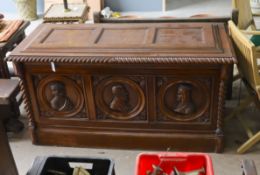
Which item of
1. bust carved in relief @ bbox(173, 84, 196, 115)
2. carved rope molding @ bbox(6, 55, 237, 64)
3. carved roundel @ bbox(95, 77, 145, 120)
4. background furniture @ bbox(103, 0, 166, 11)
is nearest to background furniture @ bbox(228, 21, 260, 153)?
carved rope molding @ bbox(6, 55, 237, 64)

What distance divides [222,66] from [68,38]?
0.91 metres

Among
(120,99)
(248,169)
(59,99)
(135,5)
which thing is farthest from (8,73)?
(135,5)

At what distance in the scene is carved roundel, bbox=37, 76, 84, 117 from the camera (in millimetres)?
2211

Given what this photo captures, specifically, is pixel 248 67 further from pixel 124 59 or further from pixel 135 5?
pixel 135 5

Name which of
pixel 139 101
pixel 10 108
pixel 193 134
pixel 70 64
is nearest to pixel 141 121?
pixel 139 101

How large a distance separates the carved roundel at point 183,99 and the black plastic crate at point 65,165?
0.72 m

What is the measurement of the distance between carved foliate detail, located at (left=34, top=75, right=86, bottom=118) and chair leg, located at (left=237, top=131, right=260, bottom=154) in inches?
37.9

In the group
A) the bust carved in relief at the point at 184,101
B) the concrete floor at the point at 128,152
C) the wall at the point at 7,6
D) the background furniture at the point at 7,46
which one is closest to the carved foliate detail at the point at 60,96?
the concrete floor at the point at 128,152

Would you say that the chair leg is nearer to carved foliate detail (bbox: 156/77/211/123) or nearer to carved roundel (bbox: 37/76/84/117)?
carved foliate detail (bbox: 156/77/211/123)

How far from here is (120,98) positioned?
7.18ft

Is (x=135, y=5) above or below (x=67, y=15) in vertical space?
below

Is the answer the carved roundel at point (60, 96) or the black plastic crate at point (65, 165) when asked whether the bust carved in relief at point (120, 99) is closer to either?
the carved roundel at point (60, 96)

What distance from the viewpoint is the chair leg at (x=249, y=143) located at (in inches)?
88.1

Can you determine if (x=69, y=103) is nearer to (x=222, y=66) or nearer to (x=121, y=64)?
(x=121, y=64)
